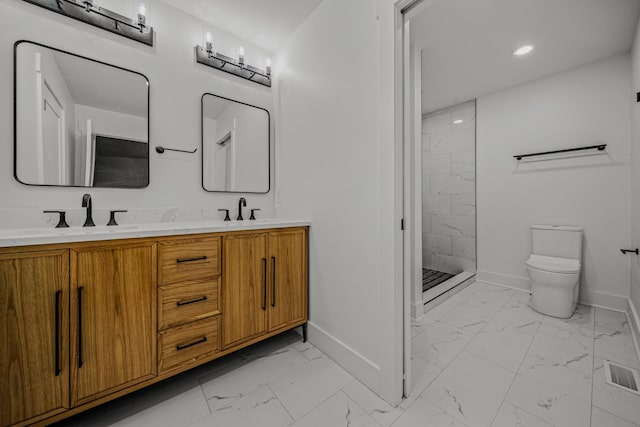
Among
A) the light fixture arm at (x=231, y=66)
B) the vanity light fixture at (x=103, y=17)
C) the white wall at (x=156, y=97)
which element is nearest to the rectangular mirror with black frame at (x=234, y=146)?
the white wall at (x=156, y=97)

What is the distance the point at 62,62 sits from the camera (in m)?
1.47

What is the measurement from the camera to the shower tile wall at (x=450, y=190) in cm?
336

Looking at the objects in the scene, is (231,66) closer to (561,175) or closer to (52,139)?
(52,139)

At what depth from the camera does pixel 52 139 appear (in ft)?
4.67

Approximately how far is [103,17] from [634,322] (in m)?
4.46

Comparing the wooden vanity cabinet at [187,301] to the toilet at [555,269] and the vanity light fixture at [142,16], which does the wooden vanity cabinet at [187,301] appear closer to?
the vanity light fixture at [142,16]

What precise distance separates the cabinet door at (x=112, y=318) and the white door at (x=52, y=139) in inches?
29.1

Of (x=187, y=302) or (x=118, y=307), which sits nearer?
(x=118, y=307)

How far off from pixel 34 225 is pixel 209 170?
1.03m

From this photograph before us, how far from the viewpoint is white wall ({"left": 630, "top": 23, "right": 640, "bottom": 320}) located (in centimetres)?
190

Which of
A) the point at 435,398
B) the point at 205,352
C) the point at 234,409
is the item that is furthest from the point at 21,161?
the point at 435,398

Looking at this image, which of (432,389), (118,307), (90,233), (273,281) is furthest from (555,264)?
(90,233)

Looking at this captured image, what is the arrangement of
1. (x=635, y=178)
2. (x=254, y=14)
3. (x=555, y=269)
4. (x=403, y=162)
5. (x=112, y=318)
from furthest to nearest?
(x=555, y=269), (x=635, y=178), (x=254, y=14), (x=403, y=162), (x=112, y=318)

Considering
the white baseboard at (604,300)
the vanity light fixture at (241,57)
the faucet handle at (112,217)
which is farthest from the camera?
the white baseboard at (604,300)
